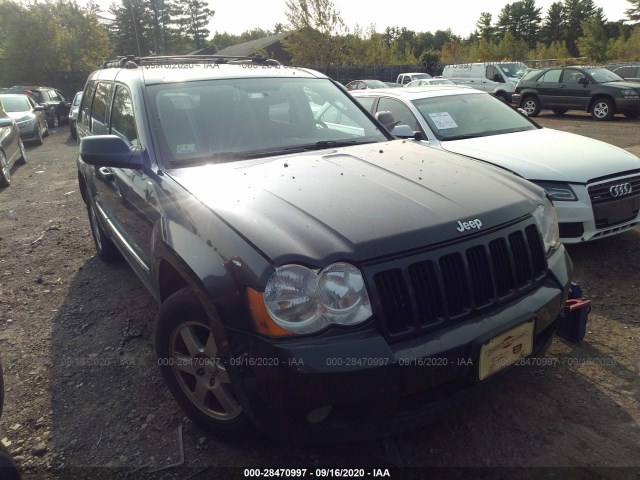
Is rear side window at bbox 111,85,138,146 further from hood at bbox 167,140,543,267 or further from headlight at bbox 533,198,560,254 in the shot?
headlight at bbox 533,198,560,254

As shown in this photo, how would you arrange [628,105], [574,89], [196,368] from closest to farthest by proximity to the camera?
[196,368] < [628,105] < [574,89]

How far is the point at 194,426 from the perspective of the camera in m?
2.59

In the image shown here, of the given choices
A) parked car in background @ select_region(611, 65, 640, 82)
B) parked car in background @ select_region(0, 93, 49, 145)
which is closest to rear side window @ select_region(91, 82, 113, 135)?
parked car in background @ select_region(0, 93, 49, 145)

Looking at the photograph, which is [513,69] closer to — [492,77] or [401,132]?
[492,77]

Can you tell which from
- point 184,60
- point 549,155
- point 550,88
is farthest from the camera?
point 550,88

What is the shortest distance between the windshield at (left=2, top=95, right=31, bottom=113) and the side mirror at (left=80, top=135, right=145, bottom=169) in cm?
1362

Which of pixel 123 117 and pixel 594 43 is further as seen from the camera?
pixel 594 43

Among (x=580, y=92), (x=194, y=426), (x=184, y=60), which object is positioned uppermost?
(x=184, y=60)

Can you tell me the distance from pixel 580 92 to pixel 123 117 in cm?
1561

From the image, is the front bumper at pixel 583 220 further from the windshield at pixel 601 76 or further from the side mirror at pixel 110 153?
the windshield at pixel 601 76

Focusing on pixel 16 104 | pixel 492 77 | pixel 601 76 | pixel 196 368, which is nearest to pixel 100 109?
pixel 196 368

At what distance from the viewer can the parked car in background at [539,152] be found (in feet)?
14.1

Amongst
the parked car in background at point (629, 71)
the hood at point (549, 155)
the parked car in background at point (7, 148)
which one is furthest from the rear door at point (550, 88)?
the parked car in background at point (7, 148)

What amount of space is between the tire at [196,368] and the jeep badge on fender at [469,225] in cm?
119
